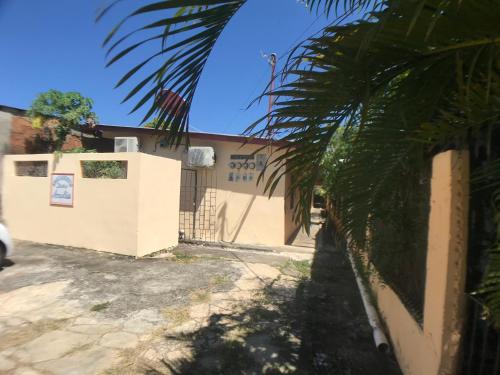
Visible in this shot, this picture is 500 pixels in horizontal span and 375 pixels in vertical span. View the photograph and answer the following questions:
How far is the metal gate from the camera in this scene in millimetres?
10750

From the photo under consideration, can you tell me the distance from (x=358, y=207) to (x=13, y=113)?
437 inches

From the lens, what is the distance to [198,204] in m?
10.9

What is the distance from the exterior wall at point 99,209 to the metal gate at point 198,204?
145 cm

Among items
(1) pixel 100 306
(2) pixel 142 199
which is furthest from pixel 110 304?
(2) pixel 142 199

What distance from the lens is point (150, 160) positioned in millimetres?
8219

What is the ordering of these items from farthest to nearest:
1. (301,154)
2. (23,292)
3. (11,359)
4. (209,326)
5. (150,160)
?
(150,160) < (23,292) < (209,326) < (11,359) < (301,154)

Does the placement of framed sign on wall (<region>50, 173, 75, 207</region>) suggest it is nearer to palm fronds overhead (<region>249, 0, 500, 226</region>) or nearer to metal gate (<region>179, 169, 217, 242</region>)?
metal gate (<region>179, 169, 217, 242</region>)

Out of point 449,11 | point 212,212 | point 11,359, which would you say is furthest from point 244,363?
point 212,212

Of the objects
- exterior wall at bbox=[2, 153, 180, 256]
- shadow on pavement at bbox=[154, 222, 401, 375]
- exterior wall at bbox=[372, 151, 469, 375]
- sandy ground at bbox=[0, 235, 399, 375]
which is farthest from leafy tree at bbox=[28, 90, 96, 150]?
exterior wall at bbox=[372, 151, 469, 375]

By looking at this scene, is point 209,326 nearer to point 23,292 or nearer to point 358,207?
point 358,207

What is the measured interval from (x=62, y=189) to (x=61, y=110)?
309cm

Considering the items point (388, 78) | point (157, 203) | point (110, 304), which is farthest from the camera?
point (157, 203)

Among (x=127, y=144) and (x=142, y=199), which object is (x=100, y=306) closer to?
(x=142, y=199)

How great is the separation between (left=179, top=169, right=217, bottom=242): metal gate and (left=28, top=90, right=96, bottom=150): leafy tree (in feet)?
11.8
